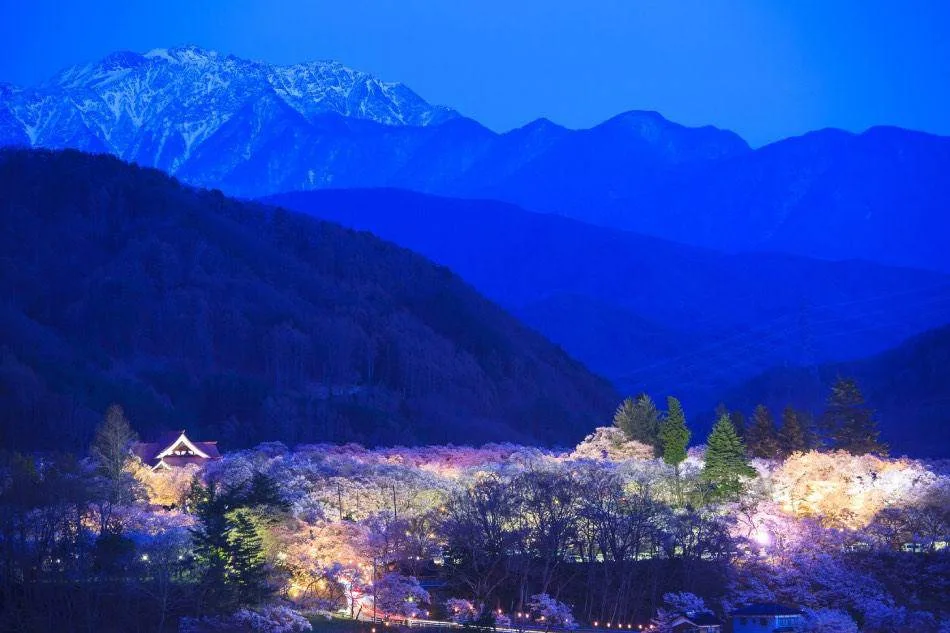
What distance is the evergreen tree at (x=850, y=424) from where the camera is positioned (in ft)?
271

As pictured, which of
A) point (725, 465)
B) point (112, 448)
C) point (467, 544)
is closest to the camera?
point (467, 544)

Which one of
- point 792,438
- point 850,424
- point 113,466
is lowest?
point 113,466

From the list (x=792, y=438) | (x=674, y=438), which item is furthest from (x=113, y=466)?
(x=792, y=438)

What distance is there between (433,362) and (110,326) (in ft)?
128

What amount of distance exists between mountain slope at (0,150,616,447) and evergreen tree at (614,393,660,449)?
34.9 meters

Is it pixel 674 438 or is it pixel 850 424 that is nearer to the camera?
pixel 674 438

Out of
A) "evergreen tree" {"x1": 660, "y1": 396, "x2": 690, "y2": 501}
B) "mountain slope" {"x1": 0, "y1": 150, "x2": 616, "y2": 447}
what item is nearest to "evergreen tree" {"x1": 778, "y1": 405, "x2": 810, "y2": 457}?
"evergreen tree" {"x1": 660, "y1": 396, "x2": 690, "y2": 501}

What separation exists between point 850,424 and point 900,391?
306 ft

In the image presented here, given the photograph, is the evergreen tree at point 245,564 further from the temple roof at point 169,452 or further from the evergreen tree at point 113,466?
the temple roof at point 169,452

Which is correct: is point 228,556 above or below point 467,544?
below

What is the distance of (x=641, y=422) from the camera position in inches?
3433

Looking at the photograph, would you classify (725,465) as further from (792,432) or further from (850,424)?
(850,424)

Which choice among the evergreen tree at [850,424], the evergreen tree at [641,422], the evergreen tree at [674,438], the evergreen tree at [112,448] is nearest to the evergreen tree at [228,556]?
the evergreen tree at [112,448]

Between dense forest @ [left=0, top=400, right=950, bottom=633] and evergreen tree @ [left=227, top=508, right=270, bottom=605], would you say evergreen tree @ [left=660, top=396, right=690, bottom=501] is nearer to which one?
dense forest @ [left=0, top=400, right=950, bottom=633]
